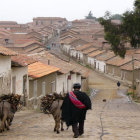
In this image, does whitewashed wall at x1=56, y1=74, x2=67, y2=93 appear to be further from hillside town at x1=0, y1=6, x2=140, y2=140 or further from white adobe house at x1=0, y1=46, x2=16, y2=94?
white adobe house at x1=0, y1=46, x2=16, y2=94

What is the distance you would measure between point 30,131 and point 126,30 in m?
22.0

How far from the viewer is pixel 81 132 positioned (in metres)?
10.1

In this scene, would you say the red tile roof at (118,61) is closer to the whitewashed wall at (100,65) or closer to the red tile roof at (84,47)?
the whitewashed wall at (100,65)

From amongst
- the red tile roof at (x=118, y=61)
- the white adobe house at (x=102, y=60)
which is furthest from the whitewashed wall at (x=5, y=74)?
the white adobe house at (x=102, y=60)

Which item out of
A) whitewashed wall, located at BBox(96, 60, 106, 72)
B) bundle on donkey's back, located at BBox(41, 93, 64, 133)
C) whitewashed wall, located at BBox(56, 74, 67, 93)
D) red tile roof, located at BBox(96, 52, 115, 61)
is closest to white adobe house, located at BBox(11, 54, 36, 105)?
bundle on donkey's back, located at BBox(41, 93, 64, 133)

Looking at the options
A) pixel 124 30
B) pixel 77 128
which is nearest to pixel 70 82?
pixel 124 30

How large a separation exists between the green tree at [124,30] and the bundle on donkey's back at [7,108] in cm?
2049

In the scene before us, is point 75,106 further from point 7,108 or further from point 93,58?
point 93,58

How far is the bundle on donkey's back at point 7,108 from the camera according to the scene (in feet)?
34.4

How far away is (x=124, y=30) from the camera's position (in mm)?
31844

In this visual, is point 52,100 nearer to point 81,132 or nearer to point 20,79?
point 81,132

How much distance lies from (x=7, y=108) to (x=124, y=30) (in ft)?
73.8

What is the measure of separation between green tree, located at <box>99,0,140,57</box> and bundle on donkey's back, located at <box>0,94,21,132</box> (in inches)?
807

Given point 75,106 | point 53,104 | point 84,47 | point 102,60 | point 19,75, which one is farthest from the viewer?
point 84,47
